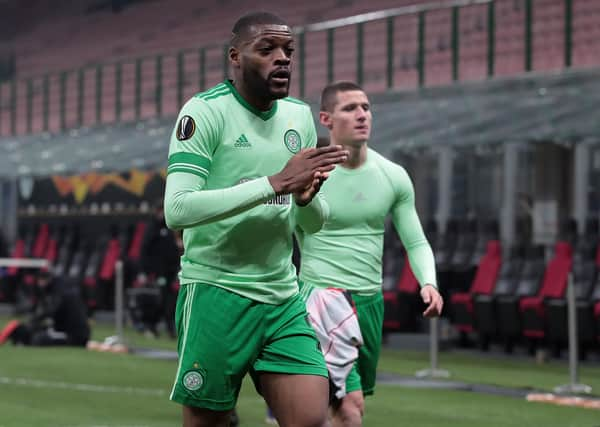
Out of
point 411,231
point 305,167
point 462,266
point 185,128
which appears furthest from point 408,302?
point 305,167

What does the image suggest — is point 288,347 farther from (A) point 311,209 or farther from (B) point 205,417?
(A) point 311,209

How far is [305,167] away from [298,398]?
32.1 inches

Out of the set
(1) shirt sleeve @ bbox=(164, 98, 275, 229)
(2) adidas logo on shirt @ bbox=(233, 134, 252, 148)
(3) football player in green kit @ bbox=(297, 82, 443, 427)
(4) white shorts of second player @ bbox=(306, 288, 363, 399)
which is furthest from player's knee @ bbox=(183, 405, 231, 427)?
(3) football player in green kit @ bbox=(297, 82, 443, 427)

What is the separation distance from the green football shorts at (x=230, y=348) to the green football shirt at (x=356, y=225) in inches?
78.6

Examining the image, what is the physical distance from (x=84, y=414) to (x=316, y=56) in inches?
464

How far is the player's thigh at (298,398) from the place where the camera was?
4551 mm

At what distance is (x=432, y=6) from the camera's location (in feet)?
60.9

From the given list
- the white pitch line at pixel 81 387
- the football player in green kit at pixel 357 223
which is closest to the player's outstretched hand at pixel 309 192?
the football player in green kit at pixel 357 223

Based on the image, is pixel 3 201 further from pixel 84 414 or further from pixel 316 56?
pixel 84 414

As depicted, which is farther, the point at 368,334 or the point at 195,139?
the point at 368,334

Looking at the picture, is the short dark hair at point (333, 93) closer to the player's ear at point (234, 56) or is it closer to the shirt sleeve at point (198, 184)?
the player's ear at point (234, 56)

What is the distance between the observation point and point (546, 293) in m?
15.2

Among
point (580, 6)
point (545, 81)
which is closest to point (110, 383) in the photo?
point (545, 81)

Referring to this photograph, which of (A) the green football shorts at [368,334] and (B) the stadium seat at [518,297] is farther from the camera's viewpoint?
(B) the stadium seat at [518,297]
